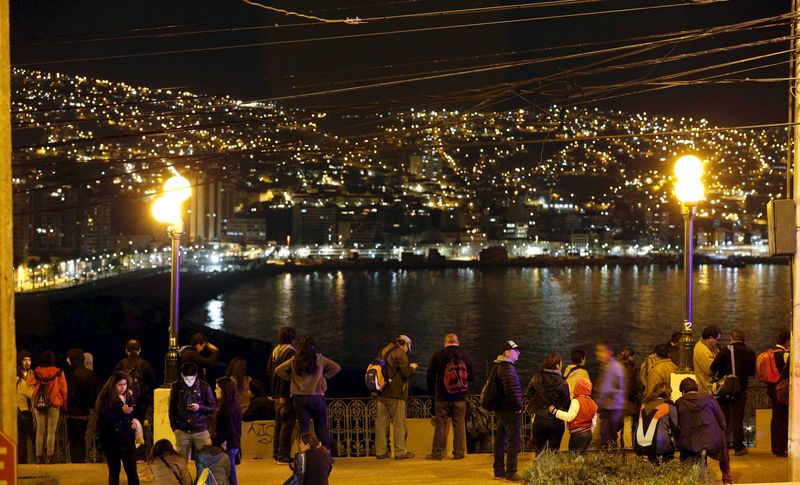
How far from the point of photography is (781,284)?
115m

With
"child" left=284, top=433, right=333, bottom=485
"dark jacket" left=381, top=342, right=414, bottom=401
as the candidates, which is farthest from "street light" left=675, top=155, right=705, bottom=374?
"child" left=284, top=433, right=333, bottom=485

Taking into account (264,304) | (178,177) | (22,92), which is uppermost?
(22,92)

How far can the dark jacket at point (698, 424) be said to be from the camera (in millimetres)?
7312

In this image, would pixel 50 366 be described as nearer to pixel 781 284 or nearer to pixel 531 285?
pixel 531 285

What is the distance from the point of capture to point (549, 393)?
26.3 feet

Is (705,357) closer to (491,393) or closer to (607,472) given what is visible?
(491,393)

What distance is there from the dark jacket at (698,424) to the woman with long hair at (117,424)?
14.1 ft

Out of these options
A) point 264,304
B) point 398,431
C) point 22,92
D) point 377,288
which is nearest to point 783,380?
point 398,431

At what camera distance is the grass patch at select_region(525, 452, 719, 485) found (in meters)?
6.63

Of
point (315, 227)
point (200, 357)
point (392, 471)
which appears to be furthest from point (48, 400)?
point (315, 227)

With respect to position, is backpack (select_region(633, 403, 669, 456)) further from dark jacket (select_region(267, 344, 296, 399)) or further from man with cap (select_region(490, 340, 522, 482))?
dark jacket (select_region(267, 344, 296, 399))

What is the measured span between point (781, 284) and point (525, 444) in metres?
113

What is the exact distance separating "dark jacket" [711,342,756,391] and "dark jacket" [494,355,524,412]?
246 cm

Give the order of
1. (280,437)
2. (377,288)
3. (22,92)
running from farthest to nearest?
(377,288) < (22,92) < (280,437)
